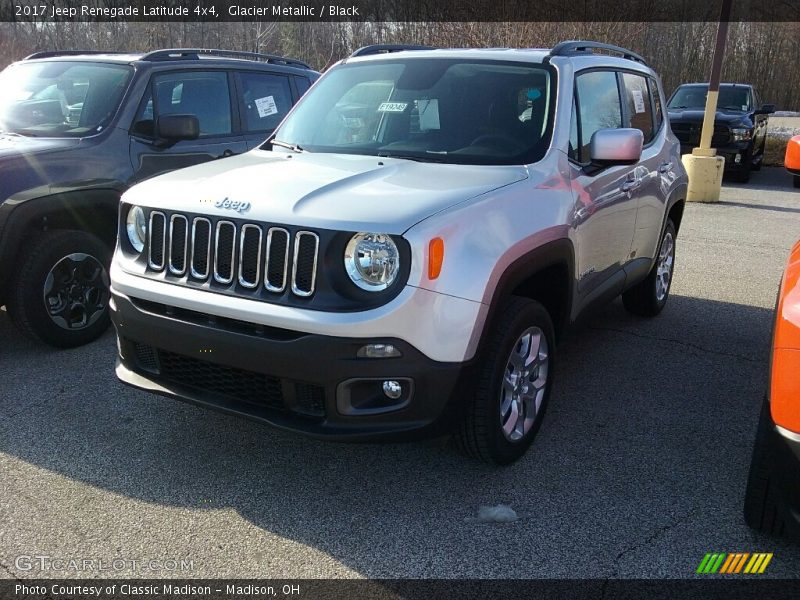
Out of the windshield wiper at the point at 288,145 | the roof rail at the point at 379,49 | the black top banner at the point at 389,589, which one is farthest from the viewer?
the roof rail at the point at 379,49

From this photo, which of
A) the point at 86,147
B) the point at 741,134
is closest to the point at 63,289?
the point at 86,147

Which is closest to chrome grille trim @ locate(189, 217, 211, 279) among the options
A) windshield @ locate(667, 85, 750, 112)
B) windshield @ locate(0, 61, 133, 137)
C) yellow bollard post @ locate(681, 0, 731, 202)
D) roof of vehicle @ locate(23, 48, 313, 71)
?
windshield @ locate(0, 61, 133, 137)

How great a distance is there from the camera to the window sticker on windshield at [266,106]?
612 centimetres

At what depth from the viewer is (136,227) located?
133 inches

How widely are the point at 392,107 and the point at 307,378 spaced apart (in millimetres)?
1874

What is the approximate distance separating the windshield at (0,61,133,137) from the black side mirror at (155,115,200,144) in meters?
0.39

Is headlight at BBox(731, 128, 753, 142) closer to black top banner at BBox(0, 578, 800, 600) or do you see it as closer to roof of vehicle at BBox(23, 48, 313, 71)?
roof of vehicle at BBox(23, 48, 313, 71)

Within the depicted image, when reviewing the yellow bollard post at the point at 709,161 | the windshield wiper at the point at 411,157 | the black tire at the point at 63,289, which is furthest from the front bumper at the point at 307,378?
the yellow bollard post at the point at 709,161

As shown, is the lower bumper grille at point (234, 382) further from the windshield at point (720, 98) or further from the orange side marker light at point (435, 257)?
the windshield at point (720, 98)

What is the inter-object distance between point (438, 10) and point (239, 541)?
83.6 ft

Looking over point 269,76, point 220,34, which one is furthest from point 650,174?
point 220,34

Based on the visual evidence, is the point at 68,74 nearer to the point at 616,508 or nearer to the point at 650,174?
the point at 650,174

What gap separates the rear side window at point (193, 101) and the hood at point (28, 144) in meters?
0.51

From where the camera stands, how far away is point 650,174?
16.1 feet
